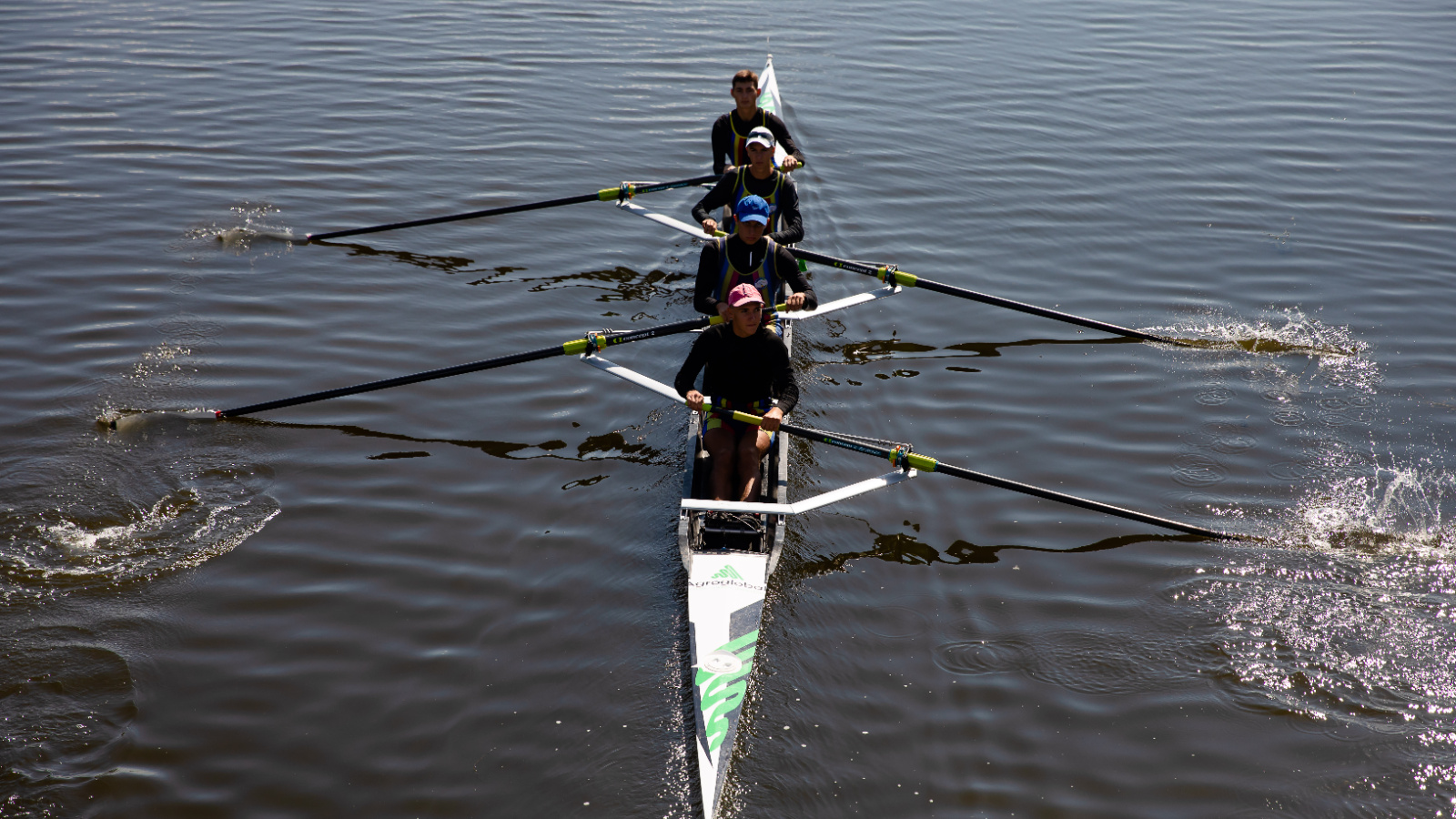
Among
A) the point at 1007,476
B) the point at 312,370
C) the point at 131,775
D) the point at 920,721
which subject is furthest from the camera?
the point at 312,370

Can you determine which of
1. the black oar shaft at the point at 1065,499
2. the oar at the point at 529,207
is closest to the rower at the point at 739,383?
the black oar shaft at the point at 1065,499

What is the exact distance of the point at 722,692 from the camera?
5840 millimetres

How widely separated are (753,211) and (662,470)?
96.8 inches

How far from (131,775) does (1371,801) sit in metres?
6.93

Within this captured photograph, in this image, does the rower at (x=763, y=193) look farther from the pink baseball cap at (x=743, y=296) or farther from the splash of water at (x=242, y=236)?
Answer: the splash of water at (x=242, y=236)

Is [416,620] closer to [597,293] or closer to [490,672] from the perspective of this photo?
[490,672]

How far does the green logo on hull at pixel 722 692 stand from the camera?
560cm

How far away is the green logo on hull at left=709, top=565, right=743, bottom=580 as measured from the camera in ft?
21.9

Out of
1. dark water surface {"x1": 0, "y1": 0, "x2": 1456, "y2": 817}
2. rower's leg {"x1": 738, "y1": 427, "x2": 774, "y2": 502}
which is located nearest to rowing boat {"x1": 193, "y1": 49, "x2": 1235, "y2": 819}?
rower's leg {"x1": 738, "y1": 427, "x2": 774, "y2": 502}

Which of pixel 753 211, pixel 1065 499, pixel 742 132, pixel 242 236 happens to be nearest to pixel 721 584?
pixel 1065 499

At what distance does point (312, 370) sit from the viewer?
31.3ft

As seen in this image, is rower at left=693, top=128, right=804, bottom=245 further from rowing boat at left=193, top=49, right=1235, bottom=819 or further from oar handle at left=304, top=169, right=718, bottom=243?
oar handle at left=304, top=169, right=718, bottom=243

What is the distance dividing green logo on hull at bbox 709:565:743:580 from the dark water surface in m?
0.40

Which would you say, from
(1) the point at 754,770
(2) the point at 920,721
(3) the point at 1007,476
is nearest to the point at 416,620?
(1) the point at 754,770
